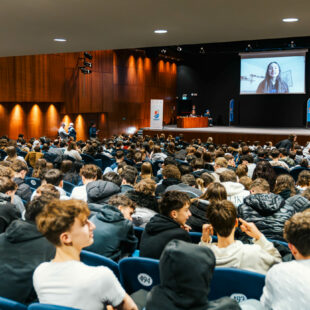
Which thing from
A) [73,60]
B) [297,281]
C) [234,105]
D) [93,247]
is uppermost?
[73,60]

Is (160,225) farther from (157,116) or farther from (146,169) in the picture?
(157,116)

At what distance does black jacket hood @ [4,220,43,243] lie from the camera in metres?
2.36

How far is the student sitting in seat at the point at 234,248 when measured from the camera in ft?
8.22

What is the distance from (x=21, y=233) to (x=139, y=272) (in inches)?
30.0

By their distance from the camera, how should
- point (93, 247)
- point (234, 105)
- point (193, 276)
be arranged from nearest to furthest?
point (193, 276) < point (93, 247) < point (234, 105)

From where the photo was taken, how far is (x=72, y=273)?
1874mm

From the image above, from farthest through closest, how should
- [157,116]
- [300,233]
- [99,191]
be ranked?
[157,116]
[99,191]
[300,233]

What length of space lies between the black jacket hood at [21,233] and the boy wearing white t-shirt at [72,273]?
0.45 metres

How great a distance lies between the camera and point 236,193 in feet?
15.6

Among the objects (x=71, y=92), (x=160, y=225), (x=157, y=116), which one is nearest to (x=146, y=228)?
(x=160, y=225)

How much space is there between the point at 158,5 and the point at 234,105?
21.2 meters

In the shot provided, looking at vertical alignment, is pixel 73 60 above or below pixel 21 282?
above

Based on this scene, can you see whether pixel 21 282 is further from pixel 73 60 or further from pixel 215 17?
pixel 73 60

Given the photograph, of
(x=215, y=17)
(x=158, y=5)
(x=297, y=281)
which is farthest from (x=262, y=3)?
(x=297, y=281)
